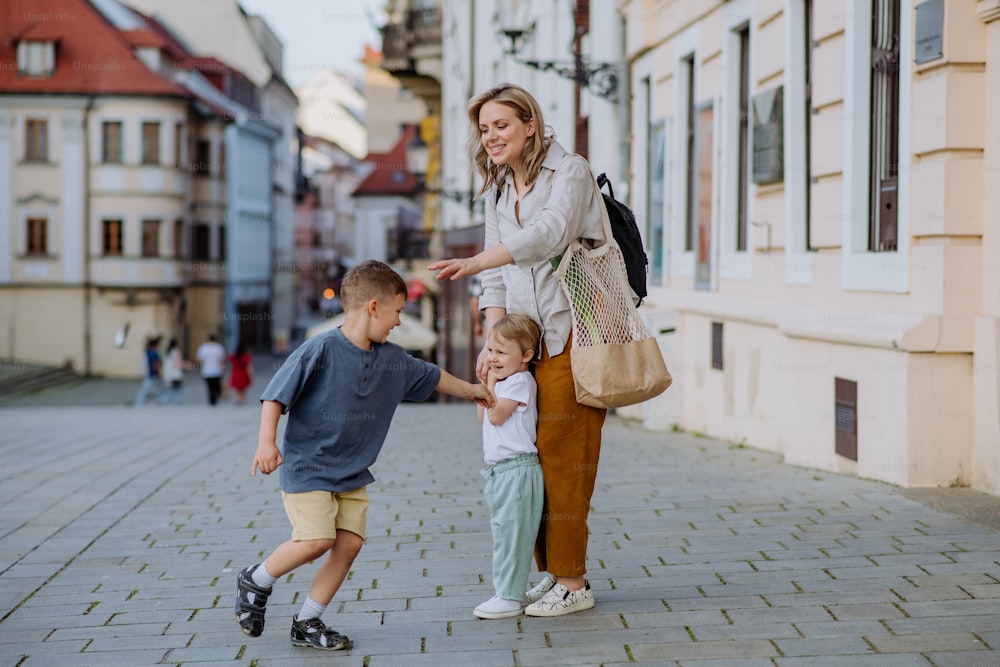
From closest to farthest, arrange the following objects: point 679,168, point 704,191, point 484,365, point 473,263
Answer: point 473,263 → point 484,365 → point 704,191 → point 679,168

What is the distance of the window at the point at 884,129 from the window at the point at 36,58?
41.9 m

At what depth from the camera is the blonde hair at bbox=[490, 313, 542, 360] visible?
484 cm

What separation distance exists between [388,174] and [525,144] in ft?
249

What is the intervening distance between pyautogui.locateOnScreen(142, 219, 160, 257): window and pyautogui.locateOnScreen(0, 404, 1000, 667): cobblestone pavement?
3823 cm

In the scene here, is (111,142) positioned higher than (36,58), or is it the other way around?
(36,58)

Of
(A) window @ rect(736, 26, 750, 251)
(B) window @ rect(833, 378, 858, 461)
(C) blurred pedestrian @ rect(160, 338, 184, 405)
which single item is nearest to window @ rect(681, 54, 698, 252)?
(A) window @ rect(736, 26, 750, 251)

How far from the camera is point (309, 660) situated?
4.58m

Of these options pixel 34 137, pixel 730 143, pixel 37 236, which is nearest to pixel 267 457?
pixel 730 143

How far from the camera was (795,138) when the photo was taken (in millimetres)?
10266

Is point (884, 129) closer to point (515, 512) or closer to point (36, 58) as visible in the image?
point (515, 512)

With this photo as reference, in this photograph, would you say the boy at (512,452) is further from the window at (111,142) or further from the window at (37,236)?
the window at (37,236)

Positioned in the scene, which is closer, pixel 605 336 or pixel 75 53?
pixel 605 336

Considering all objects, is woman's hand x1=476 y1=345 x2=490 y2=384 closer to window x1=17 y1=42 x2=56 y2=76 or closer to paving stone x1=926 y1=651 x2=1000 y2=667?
paving stone x1=926 y1=651 x2=1000 y2=667

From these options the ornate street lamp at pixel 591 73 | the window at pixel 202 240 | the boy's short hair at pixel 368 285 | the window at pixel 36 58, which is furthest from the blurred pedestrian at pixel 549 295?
the window at pixel 202 240
